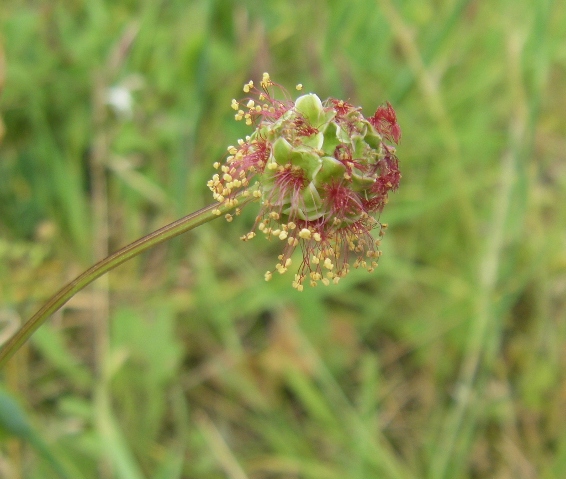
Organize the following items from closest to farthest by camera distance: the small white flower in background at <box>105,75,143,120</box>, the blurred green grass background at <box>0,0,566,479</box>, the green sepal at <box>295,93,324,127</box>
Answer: the green sepal at <box>295,93,324,127</box>, the blurred green grass background at <box>0,0,566,479</box>, the small white flower in background at <box>105,75,143,120</box>

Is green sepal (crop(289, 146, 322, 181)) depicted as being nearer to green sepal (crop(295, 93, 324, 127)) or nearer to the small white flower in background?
green sepal (crop(295, 93, 324, 127))

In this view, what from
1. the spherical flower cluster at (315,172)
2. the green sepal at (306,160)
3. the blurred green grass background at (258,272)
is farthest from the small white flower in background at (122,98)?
the green sepal at (306,160)

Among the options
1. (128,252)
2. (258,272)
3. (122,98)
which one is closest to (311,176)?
(128,252)

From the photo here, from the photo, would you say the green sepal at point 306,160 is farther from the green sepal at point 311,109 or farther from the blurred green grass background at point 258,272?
the blurred green grass background at point 258,272

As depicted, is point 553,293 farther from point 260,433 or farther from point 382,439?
point 260,433

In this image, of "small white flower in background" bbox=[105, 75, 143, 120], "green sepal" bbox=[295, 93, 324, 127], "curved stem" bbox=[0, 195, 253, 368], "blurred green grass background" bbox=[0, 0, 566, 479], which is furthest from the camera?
"small white flower in background" bbox=[105, 75, 143, 120]

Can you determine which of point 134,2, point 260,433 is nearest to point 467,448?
point 260,433

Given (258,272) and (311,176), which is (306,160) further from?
(258,272)

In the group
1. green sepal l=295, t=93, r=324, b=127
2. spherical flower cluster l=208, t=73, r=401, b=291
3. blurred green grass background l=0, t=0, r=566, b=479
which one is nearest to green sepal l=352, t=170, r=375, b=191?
spherical flower cluster l=208, t=73, r=401, b=291
